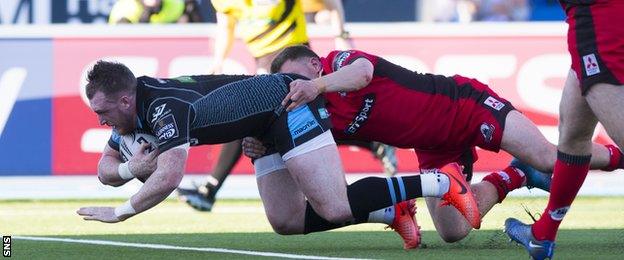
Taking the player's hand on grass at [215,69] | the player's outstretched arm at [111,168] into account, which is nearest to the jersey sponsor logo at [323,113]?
the player's outstretched arm at [111,168]

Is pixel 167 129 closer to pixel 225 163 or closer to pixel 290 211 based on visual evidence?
pixel 290 211

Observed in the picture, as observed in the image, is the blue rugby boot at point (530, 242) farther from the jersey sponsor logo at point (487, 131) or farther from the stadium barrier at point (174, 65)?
the stadium barrier at point (174, 65)

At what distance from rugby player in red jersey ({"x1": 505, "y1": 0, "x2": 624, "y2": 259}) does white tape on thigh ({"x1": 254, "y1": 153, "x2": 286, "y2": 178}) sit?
1.56m

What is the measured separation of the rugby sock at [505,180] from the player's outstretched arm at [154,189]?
1.98 m

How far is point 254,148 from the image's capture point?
795 centimetres

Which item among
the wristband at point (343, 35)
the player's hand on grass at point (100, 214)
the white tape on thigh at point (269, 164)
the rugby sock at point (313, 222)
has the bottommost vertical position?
the wristband at point (343, 35)

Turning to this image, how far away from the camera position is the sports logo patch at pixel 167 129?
23.2 feet

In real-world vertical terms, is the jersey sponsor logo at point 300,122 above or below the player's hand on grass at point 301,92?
below

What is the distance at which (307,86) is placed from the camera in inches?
293

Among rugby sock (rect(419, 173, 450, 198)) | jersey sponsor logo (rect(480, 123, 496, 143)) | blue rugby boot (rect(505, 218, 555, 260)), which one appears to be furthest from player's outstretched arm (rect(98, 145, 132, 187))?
blue rugby boot (rect(505, 218, 555, 260))

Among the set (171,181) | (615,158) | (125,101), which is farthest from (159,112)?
(615,158)

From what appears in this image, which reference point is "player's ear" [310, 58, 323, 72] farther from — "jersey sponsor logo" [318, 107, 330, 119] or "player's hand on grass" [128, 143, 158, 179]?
"player's hand on grass" [128, 143, 158, 179]

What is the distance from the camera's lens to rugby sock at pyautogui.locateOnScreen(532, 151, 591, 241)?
6.98 metres

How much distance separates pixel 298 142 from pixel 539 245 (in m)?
1.31
